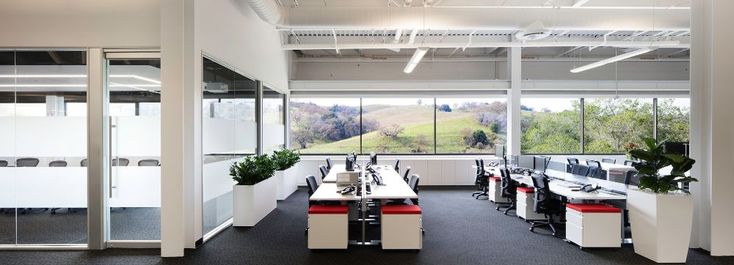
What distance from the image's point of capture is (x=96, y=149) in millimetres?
4625

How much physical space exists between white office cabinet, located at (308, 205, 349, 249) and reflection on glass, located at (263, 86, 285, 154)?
370cm

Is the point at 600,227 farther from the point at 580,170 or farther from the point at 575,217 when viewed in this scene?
the point at 580,170

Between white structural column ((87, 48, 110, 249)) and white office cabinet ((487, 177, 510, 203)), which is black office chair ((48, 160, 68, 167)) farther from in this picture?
white office cabinet ((487, 177, 510, 203))

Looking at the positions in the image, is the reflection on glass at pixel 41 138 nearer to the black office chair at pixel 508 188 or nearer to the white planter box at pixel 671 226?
the black office chair at pixel 508 188

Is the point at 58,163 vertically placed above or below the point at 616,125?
below

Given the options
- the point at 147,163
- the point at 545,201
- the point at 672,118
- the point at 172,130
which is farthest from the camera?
the point at 672,118

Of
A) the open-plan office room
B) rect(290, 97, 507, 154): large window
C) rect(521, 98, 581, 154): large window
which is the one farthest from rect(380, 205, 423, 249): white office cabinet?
rect(521, 98, 581, 154): large window

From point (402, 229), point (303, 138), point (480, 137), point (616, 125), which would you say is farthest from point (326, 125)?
point (616, 125)

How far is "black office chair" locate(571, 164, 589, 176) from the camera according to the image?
256 inches

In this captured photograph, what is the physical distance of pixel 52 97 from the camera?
4680mm

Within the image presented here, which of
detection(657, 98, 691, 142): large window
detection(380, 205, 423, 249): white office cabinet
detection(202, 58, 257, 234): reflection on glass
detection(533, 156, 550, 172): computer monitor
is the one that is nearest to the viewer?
detection(380, 205, 423, 249): white office cabinet

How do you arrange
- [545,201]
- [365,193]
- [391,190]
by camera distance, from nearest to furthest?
[365,193]
[391,190]
[545,201]

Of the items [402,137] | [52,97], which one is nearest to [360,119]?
[402,137]

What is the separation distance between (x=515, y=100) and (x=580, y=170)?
3.58 meters
